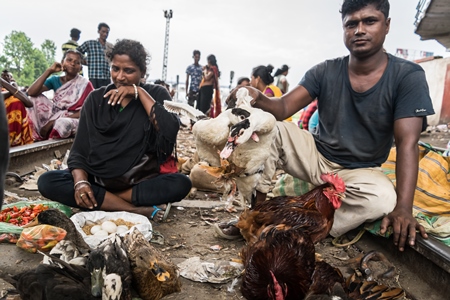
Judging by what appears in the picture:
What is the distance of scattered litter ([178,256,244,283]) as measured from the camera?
2.41m

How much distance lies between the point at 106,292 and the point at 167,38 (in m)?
19.6

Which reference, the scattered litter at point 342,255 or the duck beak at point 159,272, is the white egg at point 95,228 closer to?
the duck beak at point 159,272

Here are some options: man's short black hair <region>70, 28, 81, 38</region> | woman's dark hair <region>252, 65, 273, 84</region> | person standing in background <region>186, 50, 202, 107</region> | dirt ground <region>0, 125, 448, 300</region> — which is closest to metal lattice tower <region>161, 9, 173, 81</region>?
person standing in background <region>186, 50, 202, 107</region>

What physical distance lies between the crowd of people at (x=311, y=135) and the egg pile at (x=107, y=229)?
32 cm

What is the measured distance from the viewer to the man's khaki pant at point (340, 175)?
2852 mm

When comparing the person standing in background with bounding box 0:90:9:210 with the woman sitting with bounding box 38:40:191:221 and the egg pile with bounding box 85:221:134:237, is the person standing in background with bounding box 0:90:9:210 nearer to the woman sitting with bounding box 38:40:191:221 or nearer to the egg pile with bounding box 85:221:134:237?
the egg pile with bounding box 85:221:134:237

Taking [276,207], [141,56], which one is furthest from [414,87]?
[141,56]

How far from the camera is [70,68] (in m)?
5.94

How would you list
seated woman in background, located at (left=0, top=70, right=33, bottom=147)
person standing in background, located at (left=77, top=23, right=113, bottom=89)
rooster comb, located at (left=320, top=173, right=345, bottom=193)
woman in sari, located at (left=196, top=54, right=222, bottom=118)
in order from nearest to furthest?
rooster comb, located at (left=320, top=173, right=345, bottom=193), seated woman in background, located at (left=0, top=70, right=33, bottom=147), person standing in background, located at (left=77, top=23, right=113, bottom=89), woman in sari, located at (left=196, top=54, right=222, bottom=118)

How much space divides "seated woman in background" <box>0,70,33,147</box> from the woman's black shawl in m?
2.17

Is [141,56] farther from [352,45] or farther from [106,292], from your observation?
[106,292]

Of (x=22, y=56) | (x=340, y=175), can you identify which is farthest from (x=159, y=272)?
(x=22, y=56)

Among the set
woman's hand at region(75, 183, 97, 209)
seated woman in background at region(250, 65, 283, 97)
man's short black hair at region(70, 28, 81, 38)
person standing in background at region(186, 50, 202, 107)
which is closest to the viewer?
woman's hand at region(75, 183, 97, 209)

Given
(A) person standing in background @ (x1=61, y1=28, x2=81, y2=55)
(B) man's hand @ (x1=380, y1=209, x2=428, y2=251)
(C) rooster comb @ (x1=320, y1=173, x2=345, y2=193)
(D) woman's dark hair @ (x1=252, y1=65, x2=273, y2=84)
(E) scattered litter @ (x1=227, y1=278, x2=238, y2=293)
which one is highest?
(A) person standing in background @ (x1=61, y1=28, x2=81, y2=55)
